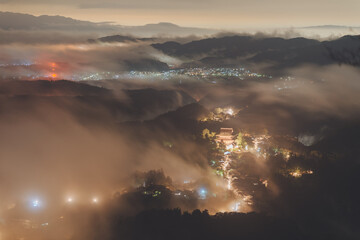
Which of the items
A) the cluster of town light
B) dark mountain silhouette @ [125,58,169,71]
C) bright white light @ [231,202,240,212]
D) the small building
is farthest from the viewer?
dark mountain silhouette @ [125,58,169,71]

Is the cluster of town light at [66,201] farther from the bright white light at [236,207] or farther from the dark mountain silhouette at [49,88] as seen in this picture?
the dark mountain silhouette at [49,88]

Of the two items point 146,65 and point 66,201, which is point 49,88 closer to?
point 66,201

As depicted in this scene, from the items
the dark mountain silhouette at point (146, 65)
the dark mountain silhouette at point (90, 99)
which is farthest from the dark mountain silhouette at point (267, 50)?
the dark mountain silhouette at point (90, 99)

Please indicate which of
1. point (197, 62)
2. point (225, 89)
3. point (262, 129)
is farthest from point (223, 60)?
point (262, 129)

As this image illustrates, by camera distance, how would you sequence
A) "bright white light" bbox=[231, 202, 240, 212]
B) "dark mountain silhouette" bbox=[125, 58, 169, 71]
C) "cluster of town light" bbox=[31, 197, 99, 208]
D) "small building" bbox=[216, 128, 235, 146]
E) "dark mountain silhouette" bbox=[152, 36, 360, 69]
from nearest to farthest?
"bright white light" bbox=[231, 202, 240, 212], "cluster of town light" bbox=[31, 197, 99, 208], "small building" bbox=[216, 128, 235, 146], "dark mountain silhouette" bbox=[125, 58, 169, 71], "dark mountain silhouette" bbox=[152, 36, 360, 69]

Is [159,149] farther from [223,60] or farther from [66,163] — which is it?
[223,60]

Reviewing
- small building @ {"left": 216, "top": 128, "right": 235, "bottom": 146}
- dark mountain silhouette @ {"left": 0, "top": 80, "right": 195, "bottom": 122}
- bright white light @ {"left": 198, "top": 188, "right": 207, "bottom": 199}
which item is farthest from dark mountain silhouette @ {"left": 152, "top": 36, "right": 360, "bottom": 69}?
bright white light @ {"left": 198, "top": 188, "right": 207, "bottom": 199}

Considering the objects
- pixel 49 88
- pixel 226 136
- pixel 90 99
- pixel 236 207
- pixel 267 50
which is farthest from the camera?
pixel 267 50

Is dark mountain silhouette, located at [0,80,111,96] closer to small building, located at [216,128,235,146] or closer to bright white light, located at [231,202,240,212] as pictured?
small building, located at [216,128,235,146]

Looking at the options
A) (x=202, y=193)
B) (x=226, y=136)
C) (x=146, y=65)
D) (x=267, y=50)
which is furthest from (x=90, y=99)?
(x=267, y=50)
